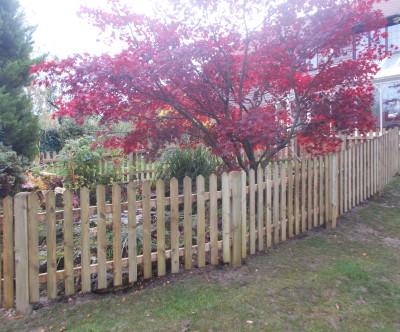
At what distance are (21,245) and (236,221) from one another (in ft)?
7.10

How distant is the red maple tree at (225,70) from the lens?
4133 millimetres

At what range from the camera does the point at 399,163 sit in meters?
9.05

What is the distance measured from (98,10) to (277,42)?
260cm

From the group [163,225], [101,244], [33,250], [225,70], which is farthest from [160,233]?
Result: [225,70]

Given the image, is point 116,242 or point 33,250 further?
point 116,242

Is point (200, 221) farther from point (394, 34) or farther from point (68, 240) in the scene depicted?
point (394, 34)

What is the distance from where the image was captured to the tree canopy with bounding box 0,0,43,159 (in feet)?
23.5

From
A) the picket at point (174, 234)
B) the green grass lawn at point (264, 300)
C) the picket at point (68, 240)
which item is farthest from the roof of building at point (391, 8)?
the picket at point (68, 240)

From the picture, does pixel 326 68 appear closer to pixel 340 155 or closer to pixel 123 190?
pixel 340 155

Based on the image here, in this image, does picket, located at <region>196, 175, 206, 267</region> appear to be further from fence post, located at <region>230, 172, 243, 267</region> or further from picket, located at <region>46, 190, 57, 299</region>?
picket, located at <region>46, 190, 57, 299</region>

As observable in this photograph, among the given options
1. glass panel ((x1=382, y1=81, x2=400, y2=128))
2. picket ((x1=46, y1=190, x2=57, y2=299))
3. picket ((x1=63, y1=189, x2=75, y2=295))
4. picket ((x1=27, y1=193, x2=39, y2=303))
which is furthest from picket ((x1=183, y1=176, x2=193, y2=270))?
glass panel ((x1=382, y1=81, x2=400, y2=128))

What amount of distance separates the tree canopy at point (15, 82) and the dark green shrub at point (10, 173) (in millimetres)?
1240

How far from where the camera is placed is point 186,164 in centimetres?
688

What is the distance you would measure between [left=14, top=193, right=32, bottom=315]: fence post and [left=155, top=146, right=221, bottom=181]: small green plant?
160 inches
